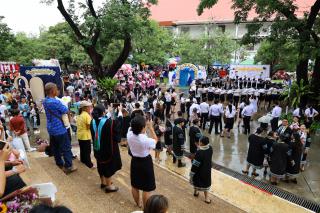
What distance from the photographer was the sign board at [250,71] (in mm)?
22891

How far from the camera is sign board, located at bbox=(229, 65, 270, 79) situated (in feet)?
75.1

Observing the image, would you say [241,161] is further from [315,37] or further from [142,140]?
[315,37]

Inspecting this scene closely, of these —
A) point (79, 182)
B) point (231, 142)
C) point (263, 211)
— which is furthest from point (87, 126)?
point (231, 142)

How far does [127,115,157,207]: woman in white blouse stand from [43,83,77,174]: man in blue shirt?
1.53 metres

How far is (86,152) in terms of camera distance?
19.0 ft

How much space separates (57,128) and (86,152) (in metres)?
1.06

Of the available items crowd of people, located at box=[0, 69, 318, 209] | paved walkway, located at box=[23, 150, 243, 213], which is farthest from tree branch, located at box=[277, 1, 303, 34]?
paved walkway, located at box=[23, 150, 243, 213]

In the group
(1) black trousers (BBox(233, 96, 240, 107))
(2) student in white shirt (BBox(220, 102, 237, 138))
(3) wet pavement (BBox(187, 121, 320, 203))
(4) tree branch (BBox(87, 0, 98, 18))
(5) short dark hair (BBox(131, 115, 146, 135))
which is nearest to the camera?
(5) short dark hair (BBox(131, 115, 146, 135))

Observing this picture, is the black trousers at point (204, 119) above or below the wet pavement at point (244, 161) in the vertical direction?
above

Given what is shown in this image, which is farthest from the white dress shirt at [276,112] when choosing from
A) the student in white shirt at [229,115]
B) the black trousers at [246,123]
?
the student in white shirt at [229,115]

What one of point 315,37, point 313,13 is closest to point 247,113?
point 315,37

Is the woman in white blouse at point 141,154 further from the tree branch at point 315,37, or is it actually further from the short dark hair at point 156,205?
the tree branch at point 315,37

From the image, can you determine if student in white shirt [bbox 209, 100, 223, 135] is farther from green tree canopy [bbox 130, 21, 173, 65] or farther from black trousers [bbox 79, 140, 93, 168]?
green tree canopy [bbox 130, 21, 173, 65]

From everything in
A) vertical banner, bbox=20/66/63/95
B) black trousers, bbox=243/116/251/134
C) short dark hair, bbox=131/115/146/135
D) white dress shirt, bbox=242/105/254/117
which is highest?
vertical banner, bbox=20/66/63/95
